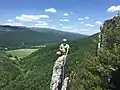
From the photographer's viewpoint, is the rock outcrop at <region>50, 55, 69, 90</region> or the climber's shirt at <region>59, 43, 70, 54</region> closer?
the climber's shirt at <region>59, 43, 70, 54</region>

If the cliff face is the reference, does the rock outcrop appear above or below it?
below

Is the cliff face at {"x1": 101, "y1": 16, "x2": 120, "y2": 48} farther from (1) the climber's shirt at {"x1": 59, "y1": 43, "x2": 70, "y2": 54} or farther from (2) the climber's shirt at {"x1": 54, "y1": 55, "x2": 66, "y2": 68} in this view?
(2) the climber's shirt at {"x1": 54, "y1": 55, "x2": 66, "y2": 68}

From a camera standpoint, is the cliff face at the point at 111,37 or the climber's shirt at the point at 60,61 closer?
the climber's shirt at the point at 60,61

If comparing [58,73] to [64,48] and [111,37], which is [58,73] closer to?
[64,48]

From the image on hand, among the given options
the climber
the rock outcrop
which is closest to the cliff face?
the climber

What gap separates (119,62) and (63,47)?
1441cm

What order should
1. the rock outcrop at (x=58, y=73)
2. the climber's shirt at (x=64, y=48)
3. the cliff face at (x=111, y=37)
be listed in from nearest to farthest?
the climber's shirt at (x=64, y=48) < the rock outcrop at (x=58, y=73) < the cliff face at (x=111, y=37)

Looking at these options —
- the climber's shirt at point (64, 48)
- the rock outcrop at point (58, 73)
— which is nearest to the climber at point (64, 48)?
the climber's shirt at point (64, 48)

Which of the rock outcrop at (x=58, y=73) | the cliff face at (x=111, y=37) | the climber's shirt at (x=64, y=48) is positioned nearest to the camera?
the climber's shirt at (x=64, y=48)

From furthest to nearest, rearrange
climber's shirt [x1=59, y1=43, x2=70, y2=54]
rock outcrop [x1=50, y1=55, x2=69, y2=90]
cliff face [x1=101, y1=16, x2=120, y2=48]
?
1. cliff face [x1=101, y1=16, x2=120, y2=48]
2. rock outcrop [x1=50, y1=55, x2=69, y2=90]
3. climber's shirt [x1=59, y1=43, x2=70, y2=54]

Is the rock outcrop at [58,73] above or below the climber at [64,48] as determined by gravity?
below

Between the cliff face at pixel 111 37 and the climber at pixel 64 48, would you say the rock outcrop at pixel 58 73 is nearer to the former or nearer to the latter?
the climber at pixel 64 48

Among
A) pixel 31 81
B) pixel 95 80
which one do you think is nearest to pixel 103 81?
pixel 95 80

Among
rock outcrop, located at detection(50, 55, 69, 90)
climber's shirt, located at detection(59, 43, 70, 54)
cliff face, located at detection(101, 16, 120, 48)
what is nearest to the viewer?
climber's shirt, located at detection(59, 43, 70, 54)
